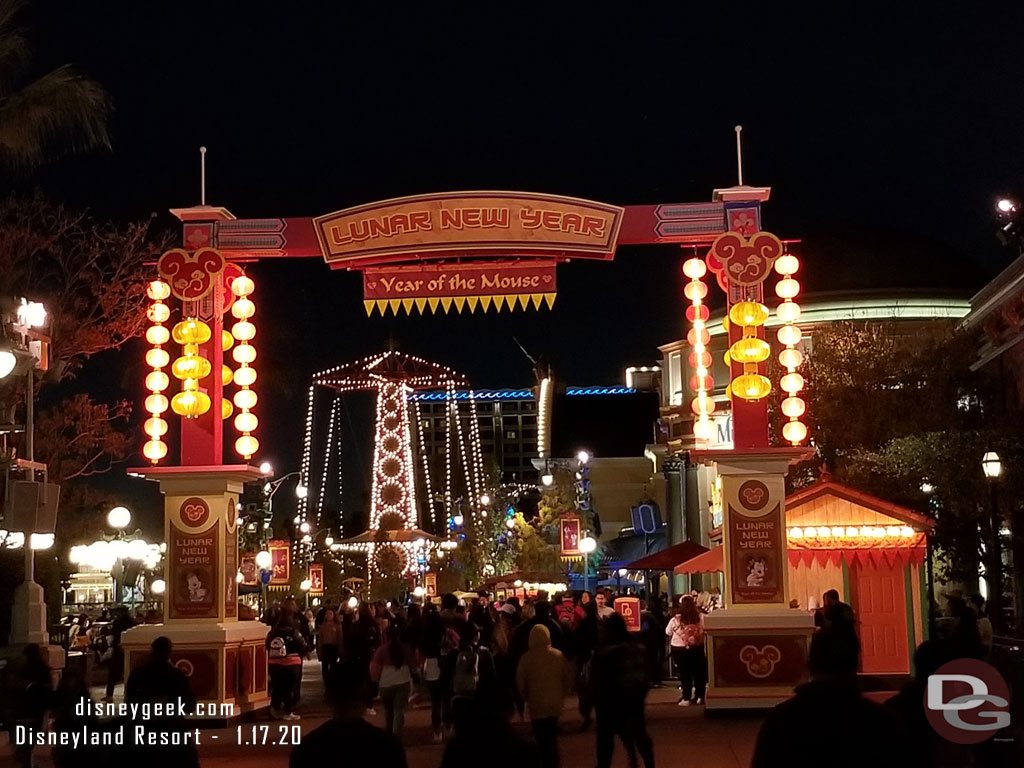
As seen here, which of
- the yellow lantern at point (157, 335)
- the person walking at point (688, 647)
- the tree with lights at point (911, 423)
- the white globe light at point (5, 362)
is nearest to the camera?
Answer: the white globe light at point (5, 362)

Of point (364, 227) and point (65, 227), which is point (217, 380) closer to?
point (364, 227)

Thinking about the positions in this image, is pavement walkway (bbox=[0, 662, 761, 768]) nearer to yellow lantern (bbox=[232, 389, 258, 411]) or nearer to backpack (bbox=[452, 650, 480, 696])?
backpack (bbox=[452, 650, 480, 696])

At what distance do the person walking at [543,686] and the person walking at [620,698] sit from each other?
416mm

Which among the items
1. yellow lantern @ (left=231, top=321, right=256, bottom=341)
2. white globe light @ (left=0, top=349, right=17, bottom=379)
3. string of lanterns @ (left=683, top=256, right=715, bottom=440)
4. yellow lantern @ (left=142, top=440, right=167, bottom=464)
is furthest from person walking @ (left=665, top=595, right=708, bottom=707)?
white globe light @ (left=0, top=349, right=17, bottom=379)

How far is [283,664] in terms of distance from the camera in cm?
1900

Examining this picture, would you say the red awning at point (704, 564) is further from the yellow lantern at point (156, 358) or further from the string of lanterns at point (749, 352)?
the yellow lantern at point (156, 358)

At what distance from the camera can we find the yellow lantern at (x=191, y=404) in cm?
1852

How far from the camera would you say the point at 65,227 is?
26.9 m

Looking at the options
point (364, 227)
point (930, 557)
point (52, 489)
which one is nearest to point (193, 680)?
point (52, 489)

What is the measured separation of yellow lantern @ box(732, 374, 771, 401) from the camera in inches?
713

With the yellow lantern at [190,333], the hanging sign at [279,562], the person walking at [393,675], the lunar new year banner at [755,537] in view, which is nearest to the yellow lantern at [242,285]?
the yellow lantern at [190,333]

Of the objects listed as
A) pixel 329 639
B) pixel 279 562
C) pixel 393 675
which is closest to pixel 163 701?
pixel 393 675

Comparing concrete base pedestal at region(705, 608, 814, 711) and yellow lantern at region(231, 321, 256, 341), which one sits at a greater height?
yellow lantern at region(231, 321, 256, 341)

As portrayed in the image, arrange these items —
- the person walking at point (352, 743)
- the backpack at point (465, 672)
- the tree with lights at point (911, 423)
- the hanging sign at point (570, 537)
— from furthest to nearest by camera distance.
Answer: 1. the hanging sign at point (570, 537)
2. the tree with lights at point (911, 423)
3. the backpack at point (465, 672)
4. the person walking at point (352, 743)
